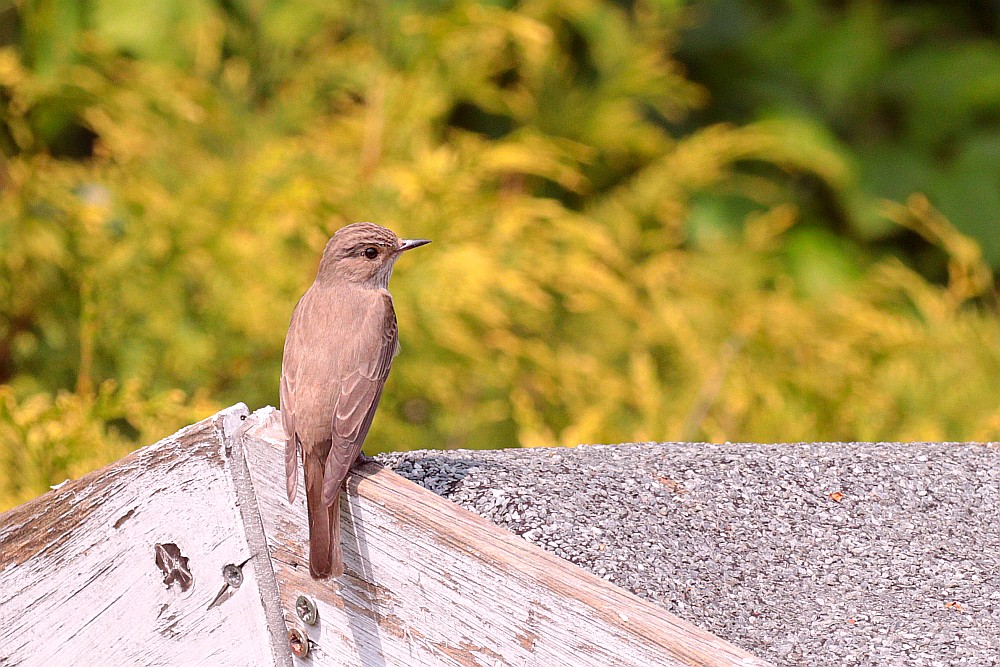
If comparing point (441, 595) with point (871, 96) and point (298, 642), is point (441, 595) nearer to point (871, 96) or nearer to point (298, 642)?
point (298, 642)

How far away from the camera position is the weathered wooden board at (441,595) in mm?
1863

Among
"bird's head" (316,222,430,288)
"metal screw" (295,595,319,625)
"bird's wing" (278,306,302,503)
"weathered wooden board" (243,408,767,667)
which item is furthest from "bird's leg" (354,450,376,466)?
"bird's head" (316,222,430,288)

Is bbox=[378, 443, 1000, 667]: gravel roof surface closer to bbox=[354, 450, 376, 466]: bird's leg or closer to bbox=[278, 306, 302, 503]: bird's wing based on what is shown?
bbox=[354, 450, 376, 466]: bird's leg

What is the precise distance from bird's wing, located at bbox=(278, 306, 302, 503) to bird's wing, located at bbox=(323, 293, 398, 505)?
78mm

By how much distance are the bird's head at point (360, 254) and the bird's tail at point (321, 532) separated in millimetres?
905

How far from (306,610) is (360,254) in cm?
102

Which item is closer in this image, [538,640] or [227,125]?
[538,640]

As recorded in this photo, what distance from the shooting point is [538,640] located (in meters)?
2.00

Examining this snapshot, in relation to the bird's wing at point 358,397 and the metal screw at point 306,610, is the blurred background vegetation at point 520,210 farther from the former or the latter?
the metal screw at point 306,610

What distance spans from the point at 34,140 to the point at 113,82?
56 cm

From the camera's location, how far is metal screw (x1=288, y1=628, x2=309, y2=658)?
7.72 ft

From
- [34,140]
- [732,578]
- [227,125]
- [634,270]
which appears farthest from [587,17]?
[732,578]

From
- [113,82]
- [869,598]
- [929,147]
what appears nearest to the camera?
[869,598]

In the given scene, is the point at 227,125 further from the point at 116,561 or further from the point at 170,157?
the point at 116,561
